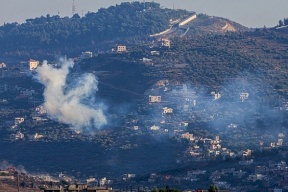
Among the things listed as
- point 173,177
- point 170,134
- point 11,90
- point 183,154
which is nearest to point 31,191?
point 173,177

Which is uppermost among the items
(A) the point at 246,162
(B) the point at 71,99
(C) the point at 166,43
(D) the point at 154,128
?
(C) the point at 166,43

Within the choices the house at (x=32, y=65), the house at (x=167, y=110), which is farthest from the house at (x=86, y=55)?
the house at (x=167, y=110)

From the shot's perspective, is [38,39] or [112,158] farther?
[38,39]

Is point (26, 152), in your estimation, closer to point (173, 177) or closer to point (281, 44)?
point (173, 177)

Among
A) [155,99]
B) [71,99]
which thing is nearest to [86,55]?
[71,99]

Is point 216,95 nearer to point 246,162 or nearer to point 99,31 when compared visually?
point 246,162

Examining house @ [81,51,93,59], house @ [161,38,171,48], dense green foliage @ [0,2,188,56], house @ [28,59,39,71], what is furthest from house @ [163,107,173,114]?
dense green foliage @ [0,2,188,56]
